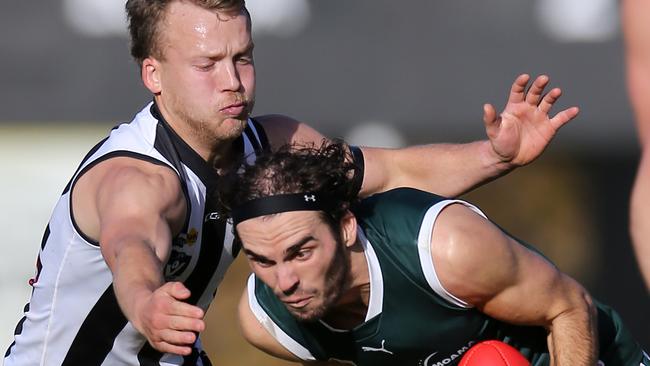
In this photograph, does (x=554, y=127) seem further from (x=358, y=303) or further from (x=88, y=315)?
(x=88, y=315)

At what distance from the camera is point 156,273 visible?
3123mm

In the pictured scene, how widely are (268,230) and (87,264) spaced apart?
0.68 m

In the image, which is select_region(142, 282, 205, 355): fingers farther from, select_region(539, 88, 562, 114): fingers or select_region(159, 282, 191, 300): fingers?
select_region(539, 88, 562, 114): fingers

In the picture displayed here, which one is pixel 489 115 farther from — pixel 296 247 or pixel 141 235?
pixel 141 235

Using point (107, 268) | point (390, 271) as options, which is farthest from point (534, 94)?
point (107, 268)

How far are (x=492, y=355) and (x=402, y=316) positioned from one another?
0.30 m

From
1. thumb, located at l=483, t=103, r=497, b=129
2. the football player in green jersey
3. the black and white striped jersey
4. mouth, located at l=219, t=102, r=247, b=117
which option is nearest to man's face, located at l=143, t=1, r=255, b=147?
mouth, located at l=219, t=102, r=247, b=117

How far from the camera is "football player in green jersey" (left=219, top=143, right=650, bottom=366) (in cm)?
350

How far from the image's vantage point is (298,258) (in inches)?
138

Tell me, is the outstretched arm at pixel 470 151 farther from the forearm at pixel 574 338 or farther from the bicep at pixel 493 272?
the forearm at pixel 574 338

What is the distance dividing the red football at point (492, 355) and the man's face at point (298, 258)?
479 millimetres

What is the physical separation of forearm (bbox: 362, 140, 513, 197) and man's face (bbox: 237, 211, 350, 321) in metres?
0.72

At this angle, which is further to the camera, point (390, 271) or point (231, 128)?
point (231, 128)

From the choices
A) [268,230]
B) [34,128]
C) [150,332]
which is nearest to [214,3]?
[268,230]
